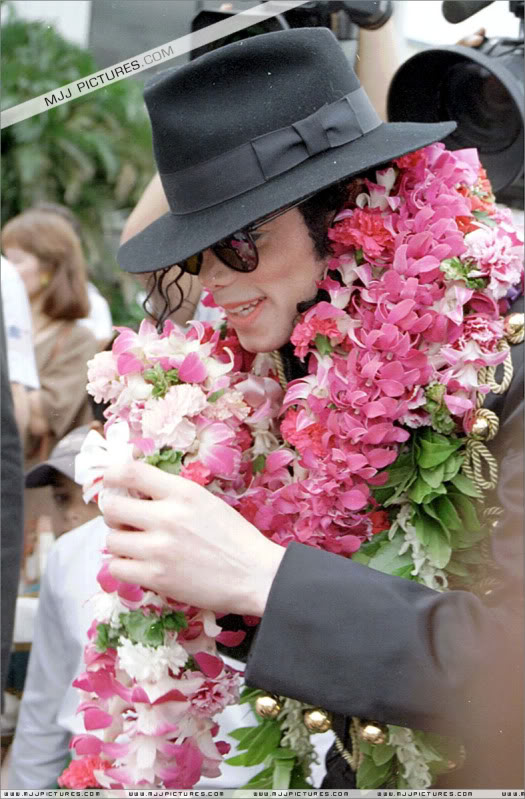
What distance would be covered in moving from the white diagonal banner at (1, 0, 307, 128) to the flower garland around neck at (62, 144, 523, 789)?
328 millimetres

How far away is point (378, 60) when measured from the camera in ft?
5.85

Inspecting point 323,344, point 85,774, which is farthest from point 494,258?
point 85,774

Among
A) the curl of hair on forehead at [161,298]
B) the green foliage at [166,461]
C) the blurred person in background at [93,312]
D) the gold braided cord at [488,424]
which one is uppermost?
the curl of hair on forehead at [161,298]

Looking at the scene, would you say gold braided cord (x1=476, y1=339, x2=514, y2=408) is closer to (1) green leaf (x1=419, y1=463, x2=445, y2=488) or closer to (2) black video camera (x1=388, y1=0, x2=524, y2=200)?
(1) green leaf (x1=419, y1=463, x2=445, y2=488)

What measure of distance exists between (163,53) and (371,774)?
111 cm

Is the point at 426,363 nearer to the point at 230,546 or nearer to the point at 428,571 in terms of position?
the point at 428,571

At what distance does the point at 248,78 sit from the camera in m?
1.35

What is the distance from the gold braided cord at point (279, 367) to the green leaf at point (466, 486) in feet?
1.12

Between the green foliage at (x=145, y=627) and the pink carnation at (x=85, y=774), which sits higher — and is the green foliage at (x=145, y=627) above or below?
above

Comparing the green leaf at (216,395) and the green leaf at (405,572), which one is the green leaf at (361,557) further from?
the green leaf at (216,395)

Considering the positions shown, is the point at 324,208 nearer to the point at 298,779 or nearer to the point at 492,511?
the point at 492,511

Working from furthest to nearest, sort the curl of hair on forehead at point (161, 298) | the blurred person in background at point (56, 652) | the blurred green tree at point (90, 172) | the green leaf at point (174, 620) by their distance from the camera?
the blurred green tree at point (90, 172) → the blurred person in background at point (56, 652) → the curl of hair on forehead at point (161, 298) → the green leaf at point (174, 620)

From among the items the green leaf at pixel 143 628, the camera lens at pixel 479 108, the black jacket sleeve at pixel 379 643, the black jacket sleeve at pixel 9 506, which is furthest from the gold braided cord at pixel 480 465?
the black jacket sleeve at pixel 9 506

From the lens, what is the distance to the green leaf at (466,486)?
1.33 meters
